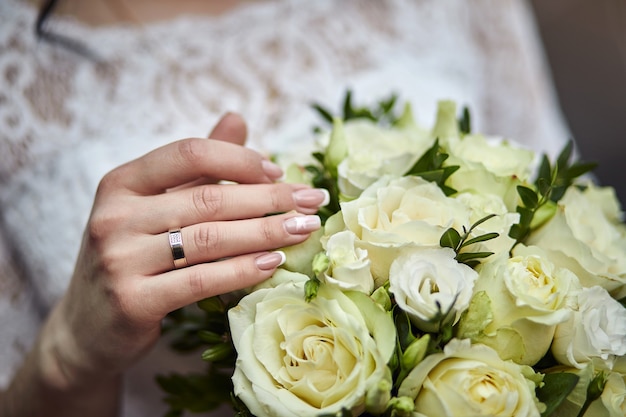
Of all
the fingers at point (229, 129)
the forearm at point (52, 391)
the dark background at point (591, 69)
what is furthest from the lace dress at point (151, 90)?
the dark background at point (591, 69)

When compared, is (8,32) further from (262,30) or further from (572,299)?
(572,299)

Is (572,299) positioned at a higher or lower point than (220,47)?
lower

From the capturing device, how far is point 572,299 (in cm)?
51

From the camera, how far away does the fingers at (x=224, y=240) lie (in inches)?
22.3

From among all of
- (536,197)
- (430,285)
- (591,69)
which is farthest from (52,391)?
(591,69)

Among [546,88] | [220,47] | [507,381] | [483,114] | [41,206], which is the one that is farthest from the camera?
[546,88]

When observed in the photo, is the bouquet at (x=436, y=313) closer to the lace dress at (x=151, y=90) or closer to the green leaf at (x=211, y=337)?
the green leaf at (x=211, y=337)

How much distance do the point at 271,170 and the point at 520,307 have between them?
0.33 metres

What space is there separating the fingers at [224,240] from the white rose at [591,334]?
0.89 feet

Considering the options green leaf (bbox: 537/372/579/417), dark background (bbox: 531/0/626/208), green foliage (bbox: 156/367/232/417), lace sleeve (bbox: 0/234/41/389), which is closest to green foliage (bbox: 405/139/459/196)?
green leaf (bbox: 537/372/579/417)

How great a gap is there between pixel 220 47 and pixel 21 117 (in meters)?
0.40

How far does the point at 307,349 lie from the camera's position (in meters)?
0.47

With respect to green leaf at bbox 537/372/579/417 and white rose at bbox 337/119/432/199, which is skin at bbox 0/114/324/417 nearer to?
white rose at bbox 337/119/432/199

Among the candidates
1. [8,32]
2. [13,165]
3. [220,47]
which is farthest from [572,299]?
[8,32]
